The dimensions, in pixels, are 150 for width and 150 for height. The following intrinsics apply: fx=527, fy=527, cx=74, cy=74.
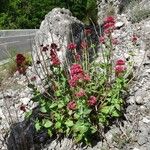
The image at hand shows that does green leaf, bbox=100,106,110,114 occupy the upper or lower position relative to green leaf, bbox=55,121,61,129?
upper

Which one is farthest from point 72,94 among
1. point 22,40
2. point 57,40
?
point 22,40

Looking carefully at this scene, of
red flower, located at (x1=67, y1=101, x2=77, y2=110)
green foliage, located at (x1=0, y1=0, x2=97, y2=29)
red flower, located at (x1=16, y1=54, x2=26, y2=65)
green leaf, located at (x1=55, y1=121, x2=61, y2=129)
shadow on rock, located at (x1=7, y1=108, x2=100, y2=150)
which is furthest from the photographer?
green foliage, located at (x1=0, y1=0, x2=97, y2=29)

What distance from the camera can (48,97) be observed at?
7.59m

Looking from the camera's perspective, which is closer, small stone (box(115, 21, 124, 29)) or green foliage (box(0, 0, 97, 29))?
small stone (box(115, 21, 124, 29))

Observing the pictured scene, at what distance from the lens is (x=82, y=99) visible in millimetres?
6688

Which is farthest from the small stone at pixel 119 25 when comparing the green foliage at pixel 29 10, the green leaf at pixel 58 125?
the green foliage at pixel 29 10

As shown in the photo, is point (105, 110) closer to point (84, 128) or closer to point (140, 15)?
point (84, 128)

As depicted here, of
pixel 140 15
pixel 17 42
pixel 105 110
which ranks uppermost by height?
pixel 140 15

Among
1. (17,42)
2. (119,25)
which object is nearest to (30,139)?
(119,25)

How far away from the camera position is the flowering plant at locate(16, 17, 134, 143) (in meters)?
6.61

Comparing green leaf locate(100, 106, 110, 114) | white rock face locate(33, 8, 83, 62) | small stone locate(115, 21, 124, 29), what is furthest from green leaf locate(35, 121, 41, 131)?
small stone locate(115, 21, 124, 29)

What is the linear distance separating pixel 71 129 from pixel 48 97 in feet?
2.61

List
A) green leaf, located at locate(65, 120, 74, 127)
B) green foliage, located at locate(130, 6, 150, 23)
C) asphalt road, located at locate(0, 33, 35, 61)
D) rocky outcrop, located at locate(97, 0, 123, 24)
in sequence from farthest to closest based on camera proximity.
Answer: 1. asphalt road, located at locate(0, 33, 35, 61)
2. rocky outcrop, located at locate(97, 0, 123, 24)
3. green foliage, located at locate(130, 6, 150, 23)
4. green leaf, located at locate(65, 120, 74, 127)

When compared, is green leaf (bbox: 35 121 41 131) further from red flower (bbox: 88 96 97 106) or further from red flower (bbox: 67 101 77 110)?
red flower (bbox: 88 96 97 106)
